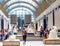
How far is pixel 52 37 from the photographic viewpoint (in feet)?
63.0

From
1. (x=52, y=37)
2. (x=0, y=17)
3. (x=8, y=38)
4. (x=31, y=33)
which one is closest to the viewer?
(x=8, y=38)

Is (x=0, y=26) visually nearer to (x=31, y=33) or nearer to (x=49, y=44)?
(x=31, y=33)

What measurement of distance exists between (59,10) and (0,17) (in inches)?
670

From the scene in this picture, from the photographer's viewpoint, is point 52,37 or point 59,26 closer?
point 52,37

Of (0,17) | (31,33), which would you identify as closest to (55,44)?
(31,33)

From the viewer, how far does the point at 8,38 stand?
1791 centimetres

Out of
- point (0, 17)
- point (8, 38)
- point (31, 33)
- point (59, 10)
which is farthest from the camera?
point (0, 17)

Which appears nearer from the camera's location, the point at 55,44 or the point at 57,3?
the point at 55,44

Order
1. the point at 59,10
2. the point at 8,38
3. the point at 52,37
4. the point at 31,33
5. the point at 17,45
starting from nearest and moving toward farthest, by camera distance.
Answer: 1. the point at 17,45
2. the point at 8,38
3. the point at 52,37
4. the point at 59,10
5. the point at 31,33

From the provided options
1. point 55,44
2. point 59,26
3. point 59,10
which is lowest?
point 55,44

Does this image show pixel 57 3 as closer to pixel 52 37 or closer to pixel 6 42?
pixel 52 37

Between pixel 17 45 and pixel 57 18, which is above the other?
pixel 57 18

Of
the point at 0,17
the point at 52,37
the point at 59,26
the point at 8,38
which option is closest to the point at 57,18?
the point at 59,26

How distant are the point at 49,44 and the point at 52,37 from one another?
92 centimetres
